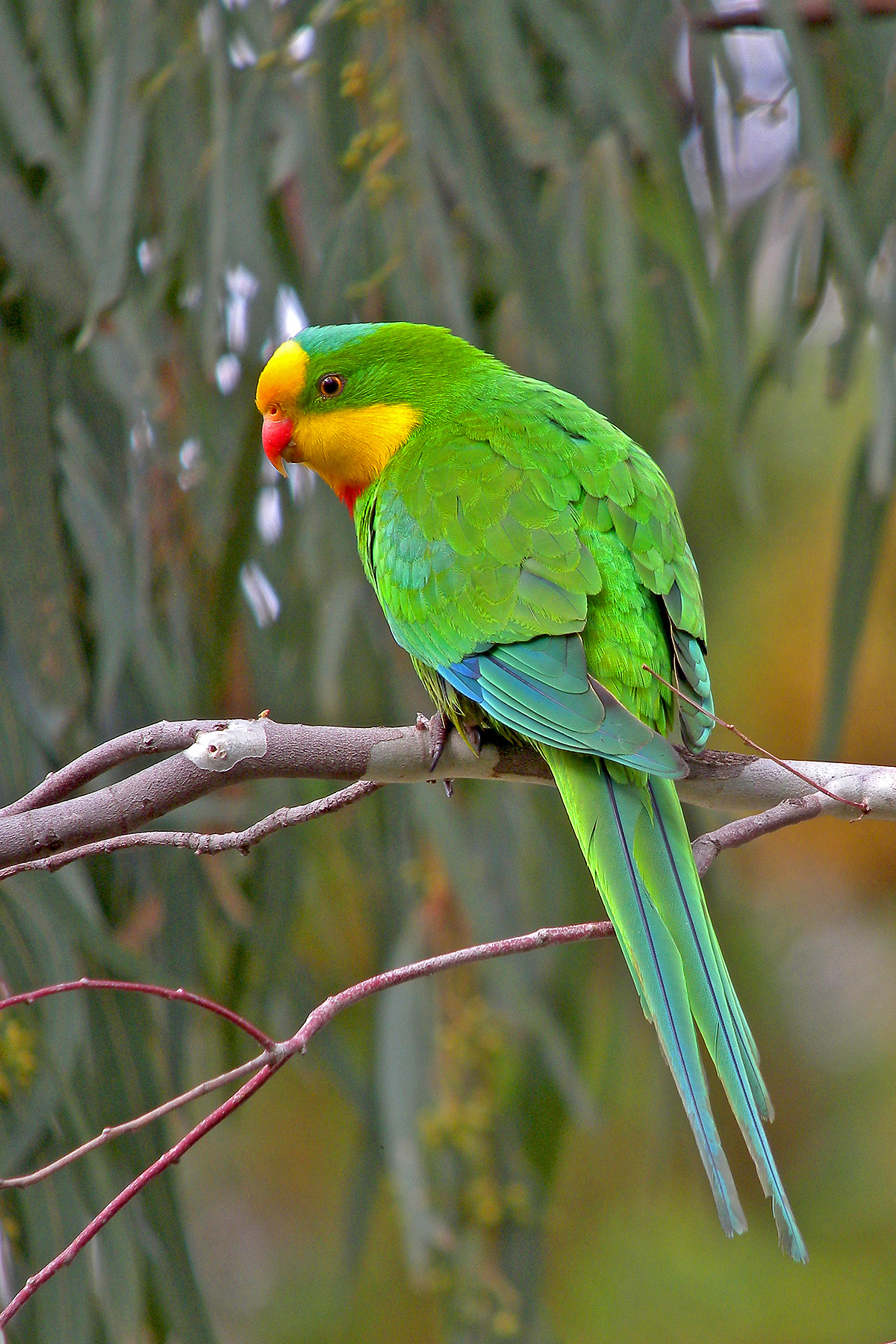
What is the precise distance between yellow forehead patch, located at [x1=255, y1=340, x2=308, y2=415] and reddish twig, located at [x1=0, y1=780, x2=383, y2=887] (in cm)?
103

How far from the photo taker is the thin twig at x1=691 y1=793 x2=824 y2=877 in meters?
1.24

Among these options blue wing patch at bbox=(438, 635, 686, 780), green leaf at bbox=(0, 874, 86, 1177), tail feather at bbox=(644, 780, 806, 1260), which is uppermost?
blue wing patch at bbox=(438, 635, 686, 780)

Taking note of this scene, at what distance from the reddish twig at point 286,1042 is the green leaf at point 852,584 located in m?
1.27

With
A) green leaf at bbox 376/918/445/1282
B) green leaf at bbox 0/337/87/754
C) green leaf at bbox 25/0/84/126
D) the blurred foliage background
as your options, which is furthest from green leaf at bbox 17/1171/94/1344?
green leaf at bbox 25/0/84/126

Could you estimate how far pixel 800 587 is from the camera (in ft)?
19.7

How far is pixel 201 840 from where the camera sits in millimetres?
1139

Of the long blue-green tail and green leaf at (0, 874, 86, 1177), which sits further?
green leaf at (0, 874, 86, 1177)

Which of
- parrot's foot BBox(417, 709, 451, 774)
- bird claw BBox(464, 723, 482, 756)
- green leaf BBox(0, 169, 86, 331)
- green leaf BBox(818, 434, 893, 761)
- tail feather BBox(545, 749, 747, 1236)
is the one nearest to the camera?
tail feather BBox(545, 749, 747, 1236)

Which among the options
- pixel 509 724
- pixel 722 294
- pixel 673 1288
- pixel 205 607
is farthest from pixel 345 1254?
pixel 673 1288

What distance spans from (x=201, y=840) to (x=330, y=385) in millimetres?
1105

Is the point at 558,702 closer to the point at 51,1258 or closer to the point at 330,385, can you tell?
the point at 330,385

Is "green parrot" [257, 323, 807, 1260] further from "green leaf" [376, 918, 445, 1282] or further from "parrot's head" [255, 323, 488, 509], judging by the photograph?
"green leaf" [376, 918, 445, 1282]

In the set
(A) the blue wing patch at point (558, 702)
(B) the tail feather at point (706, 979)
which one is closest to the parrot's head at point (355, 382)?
(A) the blue wing patch at point (558, 702)

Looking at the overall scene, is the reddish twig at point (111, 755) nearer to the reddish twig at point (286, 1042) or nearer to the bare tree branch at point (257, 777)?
the bare tree branch at point (257, 777)
